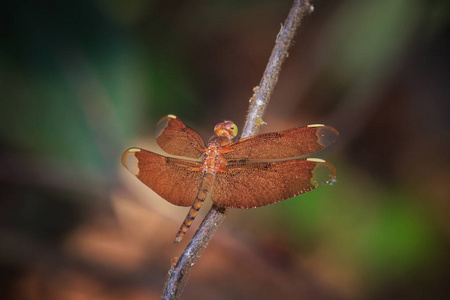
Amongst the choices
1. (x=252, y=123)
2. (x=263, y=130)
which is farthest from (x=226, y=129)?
(x=263, y=130)

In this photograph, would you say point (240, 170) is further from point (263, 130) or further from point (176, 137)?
point (263, 130)

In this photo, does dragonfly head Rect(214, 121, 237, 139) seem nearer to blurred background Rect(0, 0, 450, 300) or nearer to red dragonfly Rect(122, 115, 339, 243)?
red dragonfly Rect(122, 115, 339, 243)

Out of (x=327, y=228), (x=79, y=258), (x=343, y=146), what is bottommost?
(x=79, y=258)

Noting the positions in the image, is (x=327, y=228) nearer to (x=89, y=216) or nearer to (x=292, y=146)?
(x=292, y=146)

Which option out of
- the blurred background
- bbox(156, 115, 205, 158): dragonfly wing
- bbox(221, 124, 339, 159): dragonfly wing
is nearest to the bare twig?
bbox(221, 124, 339, 159): dragonfly wing

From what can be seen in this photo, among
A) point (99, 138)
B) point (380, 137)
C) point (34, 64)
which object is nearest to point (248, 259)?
point (380, 137)

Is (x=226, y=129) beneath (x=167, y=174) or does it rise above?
above
